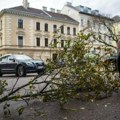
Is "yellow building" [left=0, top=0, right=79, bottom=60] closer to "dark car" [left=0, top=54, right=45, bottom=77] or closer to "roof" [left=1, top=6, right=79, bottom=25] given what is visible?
"roof" [left=1, top=6, right=79, bottom=25]

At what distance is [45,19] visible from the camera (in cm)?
6619

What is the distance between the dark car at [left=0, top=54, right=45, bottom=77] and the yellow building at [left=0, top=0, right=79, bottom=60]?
3596 centimetres

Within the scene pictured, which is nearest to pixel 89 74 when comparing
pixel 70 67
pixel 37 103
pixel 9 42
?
pixel 70 67

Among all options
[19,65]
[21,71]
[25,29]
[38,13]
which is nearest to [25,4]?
[38,13]

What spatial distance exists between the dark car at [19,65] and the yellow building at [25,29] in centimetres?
3596

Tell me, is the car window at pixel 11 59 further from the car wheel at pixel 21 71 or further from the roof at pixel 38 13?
the roof at pixel 38 13

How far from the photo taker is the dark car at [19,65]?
19.9 meters

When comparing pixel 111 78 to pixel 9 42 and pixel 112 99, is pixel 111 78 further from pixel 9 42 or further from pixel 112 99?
pixel 9 42

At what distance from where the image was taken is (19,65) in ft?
66.5

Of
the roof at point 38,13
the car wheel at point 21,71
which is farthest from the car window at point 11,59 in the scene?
the roof at point 38,13

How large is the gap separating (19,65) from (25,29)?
43152 mm

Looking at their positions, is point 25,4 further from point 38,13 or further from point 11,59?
point 11,59

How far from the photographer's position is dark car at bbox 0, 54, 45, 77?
1988cm

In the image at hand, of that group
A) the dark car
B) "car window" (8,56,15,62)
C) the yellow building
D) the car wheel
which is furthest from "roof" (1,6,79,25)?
the car wheel
